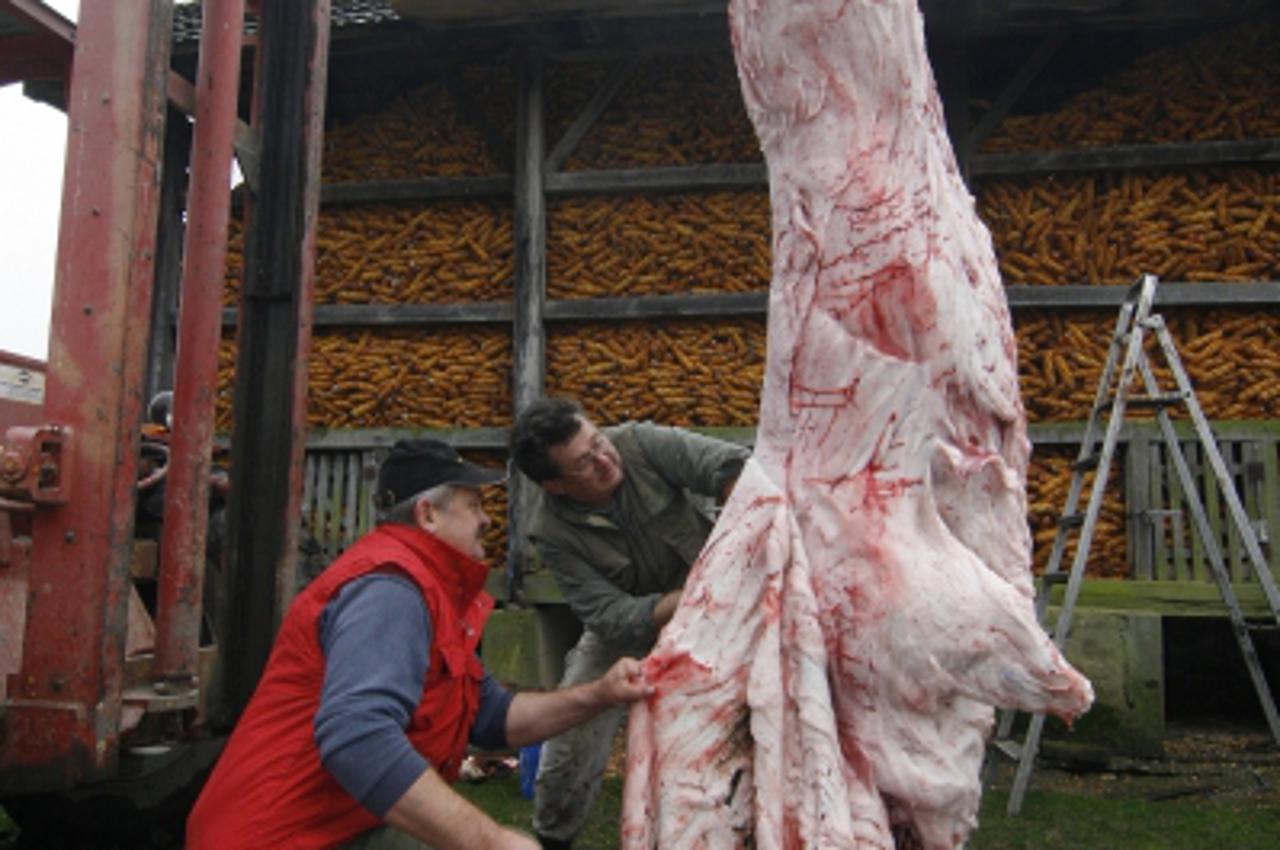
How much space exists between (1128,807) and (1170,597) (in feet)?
4.72

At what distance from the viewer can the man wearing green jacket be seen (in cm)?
316

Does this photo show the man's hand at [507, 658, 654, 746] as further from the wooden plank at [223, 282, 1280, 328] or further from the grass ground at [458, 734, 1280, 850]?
the wooden plank at [223, 282, 1280, 328]

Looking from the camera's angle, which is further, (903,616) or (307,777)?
(307,777)

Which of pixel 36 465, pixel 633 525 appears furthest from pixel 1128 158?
pixel 36 465

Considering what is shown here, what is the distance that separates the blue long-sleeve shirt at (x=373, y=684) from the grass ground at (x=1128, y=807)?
236 centimetres

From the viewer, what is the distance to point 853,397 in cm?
197

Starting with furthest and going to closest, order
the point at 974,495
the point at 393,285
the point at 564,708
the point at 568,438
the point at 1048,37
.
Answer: the point at 393,285, the point at 1048,37, the point at 568,438, the point at 564,708, the point at 974,495

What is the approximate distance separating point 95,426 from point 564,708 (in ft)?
Result: 4.42

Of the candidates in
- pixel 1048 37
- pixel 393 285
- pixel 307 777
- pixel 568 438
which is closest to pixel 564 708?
pixel 307 777

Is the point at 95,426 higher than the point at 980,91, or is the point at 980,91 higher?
the point at 980,91

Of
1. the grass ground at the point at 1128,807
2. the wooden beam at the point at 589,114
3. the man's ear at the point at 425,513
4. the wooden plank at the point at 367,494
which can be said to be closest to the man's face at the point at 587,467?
the man's ear at the point at 425,513

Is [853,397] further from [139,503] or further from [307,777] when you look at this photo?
[139,503]

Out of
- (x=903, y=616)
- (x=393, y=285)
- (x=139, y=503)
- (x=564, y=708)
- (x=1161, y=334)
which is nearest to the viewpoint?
(x=903, y=616)

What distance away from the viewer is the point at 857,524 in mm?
1881
